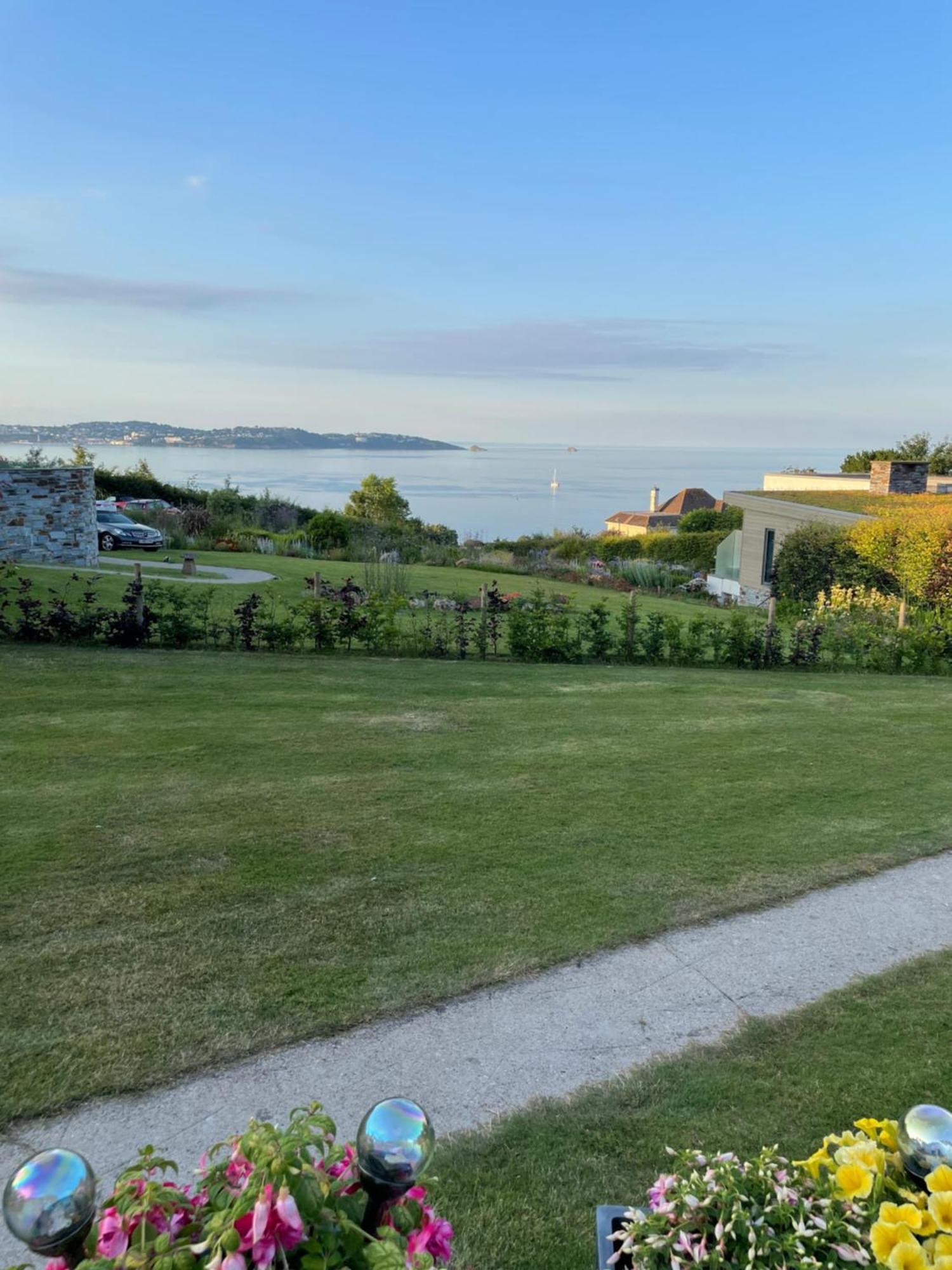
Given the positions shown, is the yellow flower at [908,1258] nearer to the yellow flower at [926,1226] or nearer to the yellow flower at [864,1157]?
the yellow flower at [926,1226]

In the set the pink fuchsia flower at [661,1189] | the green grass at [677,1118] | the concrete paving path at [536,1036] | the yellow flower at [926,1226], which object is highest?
the yellow flower at [926,1226]

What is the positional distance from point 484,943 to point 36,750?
4.43 m

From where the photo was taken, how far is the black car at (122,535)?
2305 centimetres

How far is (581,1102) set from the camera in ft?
10.2

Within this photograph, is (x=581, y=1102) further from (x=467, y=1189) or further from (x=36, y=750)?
(x=36, y=750)

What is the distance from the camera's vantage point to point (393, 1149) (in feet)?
4.27

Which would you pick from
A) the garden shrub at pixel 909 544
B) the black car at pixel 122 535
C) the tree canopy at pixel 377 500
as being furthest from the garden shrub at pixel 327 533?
the garden shrub at pixel 909 544

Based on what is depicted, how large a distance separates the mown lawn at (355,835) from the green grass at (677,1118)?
2.84ft

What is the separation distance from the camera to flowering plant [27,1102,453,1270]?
1167 millimetres

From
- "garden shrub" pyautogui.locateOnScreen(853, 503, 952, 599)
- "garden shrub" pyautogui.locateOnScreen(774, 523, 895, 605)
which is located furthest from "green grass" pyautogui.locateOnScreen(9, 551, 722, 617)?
"garden shrub" pyautogui.locateOnScreen(853, 503, 952, 599)

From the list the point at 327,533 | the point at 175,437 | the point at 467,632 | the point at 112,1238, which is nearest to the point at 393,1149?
the point at 112,1238

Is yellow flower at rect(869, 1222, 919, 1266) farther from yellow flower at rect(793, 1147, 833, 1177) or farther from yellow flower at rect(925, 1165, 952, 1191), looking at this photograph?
yellow flower at rect(793, 1147, 833, 1177)

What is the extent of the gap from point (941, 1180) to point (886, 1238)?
142 mm

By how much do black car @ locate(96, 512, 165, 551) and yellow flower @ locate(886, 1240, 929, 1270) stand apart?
947 inches
